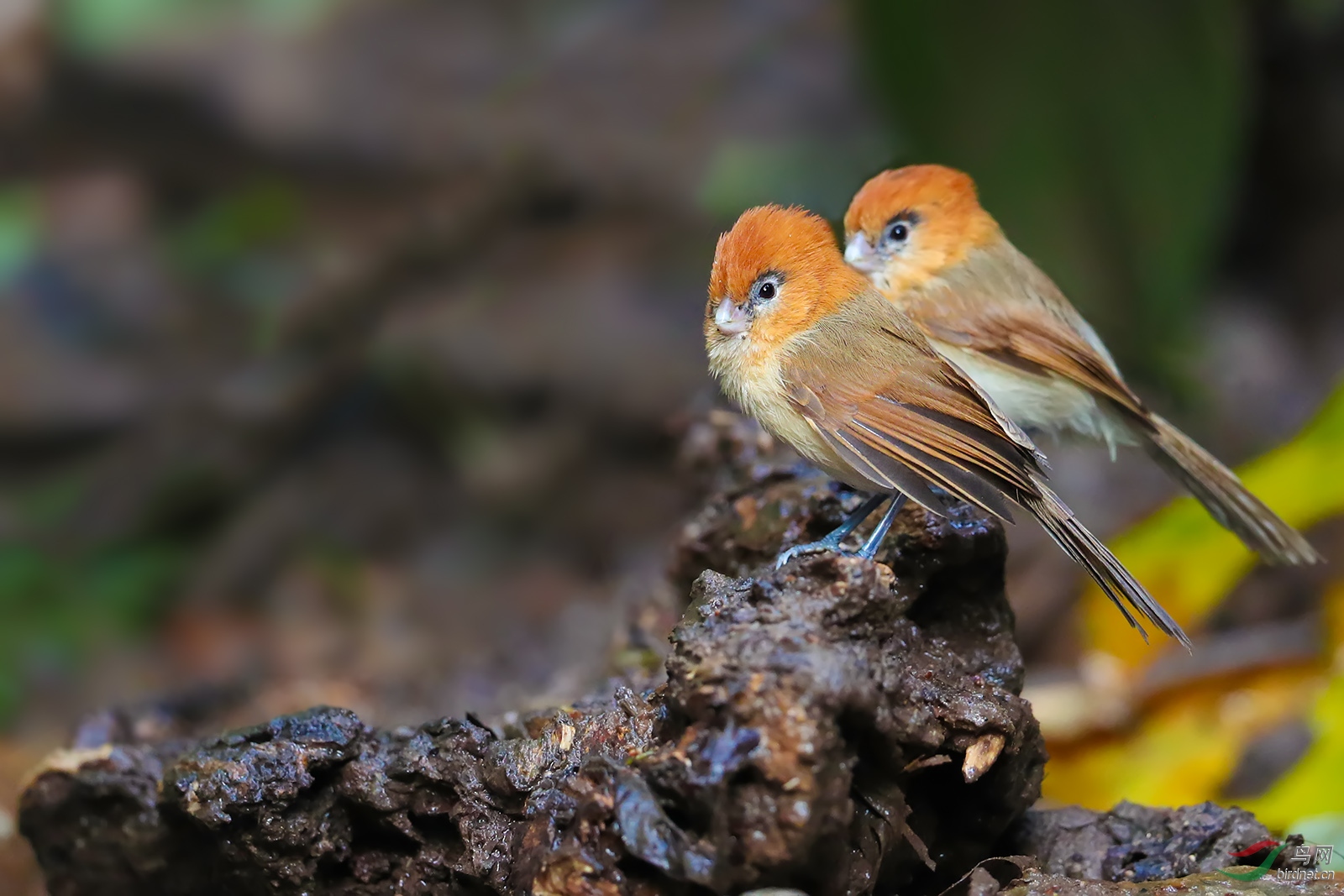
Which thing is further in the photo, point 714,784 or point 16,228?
point 16,228

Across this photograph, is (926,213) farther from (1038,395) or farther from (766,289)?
(766,289)

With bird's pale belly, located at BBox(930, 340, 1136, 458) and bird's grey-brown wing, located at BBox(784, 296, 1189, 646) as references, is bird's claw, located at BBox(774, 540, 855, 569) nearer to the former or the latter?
bird's grey-brown wing, located at BBox(784, 296, 1189, 646)

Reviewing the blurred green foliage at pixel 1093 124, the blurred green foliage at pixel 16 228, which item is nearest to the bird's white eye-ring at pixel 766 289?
the blurred green foliage at pixel 1093 124

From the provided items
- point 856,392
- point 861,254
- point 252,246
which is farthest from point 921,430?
point 252,246

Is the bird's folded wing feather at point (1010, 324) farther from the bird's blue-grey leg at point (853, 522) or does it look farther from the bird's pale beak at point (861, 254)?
the bird's blue-grey leg at point (853, 522)

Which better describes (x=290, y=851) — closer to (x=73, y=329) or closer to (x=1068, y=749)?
(x=1068, y=749)
